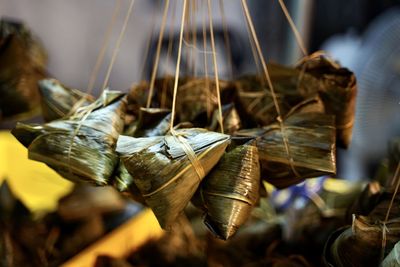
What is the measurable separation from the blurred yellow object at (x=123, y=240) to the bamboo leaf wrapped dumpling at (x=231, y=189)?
52cm

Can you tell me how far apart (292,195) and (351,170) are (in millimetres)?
1337

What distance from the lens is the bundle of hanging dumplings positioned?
30.0 inches

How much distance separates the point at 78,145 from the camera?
861 mm

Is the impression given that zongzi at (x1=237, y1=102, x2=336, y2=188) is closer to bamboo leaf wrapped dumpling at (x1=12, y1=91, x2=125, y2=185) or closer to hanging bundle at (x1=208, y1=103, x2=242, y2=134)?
hanging bundle at (x1=208, y1=103, x2=242, y2=134)

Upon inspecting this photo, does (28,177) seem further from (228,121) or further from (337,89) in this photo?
(337,89)

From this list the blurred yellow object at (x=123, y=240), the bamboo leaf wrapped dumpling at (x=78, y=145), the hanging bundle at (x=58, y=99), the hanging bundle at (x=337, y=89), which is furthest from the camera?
the blurred yellow object at (x=123, y=240)

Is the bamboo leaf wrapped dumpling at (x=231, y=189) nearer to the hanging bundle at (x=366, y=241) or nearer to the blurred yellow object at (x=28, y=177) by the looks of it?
the hanging bundle at (x=366, y=241)

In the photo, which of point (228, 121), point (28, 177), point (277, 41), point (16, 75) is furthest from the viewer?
point (277, 41)

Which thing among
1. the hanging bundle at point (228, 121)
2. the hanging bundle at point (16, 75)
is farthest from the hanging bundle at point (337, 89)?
the hanging bundle at point (16, 75)

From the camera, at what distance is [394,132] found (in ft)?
6.75

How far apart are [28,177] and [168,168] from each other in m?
1.48

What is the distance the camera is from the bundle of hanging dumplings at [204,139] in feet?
2.50

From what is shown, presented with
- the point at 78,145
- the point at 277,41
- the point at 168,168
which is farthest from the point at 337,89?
the point at 277,41

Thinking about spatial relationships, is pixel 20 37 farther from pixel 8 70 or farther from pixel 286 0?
pixel 286 0
